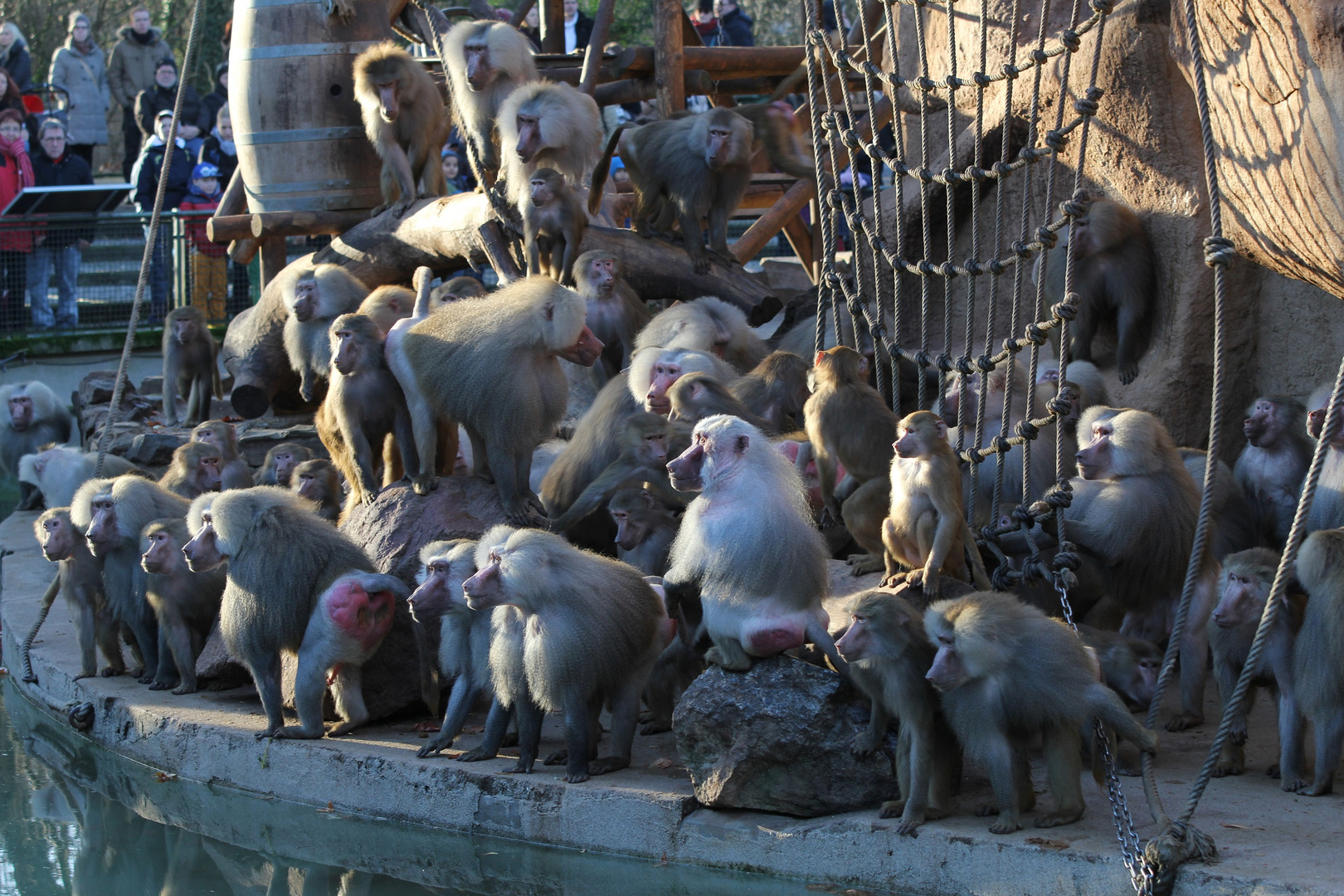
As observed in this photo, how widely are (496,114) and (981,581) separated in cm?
499

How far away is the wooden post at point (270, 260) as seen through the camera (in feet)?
36.3

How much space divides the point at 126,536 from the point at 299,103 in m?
4.54

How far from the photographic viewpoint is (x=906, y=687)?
4.48 metres

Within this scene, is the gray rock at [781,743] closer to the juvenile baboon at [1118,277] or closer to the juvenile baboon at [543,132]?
the juvenile baboon at [1118,277]

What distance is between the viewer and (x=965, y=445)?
21.2 feet

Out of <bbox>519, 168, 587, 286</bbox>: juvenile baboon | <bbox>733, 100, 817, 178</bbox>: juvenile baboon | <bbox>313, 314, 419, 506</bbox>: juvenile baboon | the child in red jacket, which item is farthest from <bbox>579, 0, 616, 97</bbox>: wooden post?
the child in red jacket

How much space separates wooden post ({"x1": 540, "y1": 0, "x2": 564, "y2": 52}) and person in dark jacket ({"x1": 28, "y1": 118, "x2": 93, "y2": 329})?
14.5 ft

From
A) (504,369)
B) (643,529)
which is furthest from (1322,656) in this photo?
(504,369)

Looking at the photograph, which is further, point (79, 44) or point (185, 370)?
point (79, 44)

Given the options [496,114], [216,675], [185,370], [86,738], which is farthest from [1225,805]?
[185,370]

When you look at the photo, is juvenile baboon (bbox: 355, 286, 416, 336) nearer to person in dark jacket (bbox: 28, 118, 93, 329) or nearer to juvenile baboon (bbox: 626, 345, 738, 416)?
juvenile baboon (bbox: 626, 345, 738, 416)

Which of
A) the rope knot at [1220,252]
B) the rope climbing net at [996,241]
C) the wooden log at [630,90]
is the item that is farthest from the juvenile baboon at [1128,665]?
the wooden log at [630,90]

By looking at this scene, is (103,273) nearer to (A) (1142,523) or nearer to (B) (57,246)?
(B) (57,246)

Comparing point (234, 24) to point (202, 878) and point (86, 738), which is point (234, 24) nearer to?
point (86, 738)
